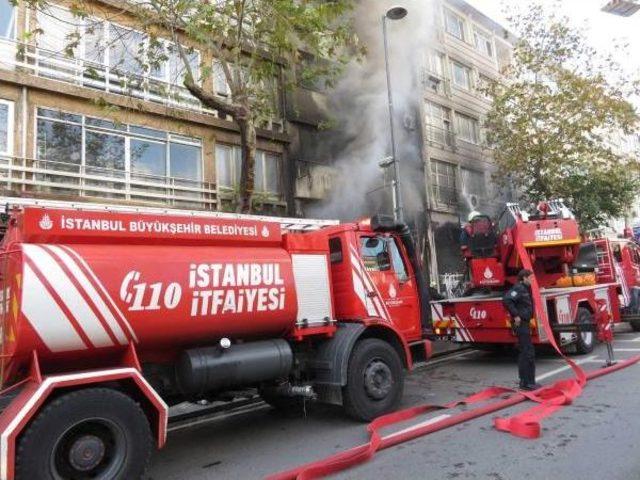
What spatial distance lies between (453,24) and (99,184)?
19.3 meters

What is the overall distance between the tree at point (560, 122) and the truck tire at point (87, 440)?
57.3ft

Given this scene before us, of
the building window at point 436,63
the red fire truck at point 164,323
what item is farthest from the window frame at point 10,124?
the building window at point 436,63

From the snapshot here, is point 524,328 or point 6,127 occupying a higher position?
point 6,127

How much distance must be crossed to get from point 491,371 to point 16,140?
1097 cm

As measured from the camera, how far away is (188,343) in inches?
197

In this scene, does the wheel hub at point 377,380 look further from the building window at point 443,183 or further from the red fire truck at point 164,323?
the building window at point 443,183

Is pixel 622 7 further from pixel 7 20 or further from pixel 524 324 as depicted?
pixel 7 20

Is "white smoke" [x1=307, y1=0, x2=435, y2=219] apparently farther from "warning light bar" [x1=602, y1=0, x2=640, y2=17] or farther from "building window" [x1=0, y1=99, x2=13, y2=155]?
"building window" [x1=0, y1=99, x2=13, y2=155]

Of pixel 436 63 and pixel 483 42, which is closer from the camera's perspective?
pixel 436 63

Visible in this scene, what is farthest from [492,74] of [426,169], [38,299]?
[38,299]

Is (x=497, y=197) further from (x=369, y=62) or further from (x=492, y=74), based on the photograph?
(x=369, y=62)

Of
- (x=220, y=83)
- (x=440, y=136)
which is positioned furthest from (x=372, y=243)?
(x=440, y=136)

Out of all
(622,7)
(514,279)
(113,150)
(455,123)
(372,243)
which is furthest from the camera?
(455,123)

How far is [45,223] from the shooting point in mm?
4340
